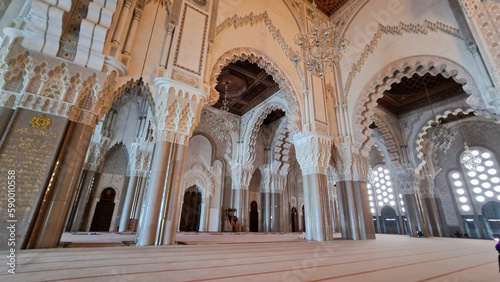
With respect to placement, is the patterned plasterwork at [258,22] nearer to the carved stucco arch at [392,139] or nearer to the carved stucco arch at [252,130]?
the carved stucco arch at [252,130]

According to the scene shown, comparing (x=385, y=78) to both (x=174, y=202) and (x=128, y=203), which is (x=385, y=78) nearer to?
(x=174, y=202)

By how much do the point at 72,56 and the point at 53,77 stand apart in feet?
1.45

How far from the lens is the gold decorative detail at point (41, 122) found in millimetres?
3040

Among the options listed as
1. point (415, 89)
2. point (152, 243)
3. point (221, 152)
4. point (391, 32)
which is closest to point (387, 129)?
point (415, 89)

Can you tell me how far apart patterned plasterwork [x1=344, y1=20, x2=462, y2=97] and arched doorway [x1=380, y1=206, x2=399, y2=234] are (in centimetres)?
1091

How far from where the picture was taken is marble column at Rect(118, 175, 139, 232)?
844 centimetres

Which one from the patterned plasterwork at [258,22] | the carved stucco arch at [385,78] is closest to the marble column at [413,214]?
the carved stucco arch at [385,78]

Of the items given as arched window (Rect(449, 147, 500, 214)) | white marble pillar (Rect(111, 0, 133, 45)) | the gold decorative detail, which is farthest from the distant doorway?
the gold decorative detail

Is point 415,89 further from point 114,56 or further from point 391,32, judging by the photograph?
point 114,56

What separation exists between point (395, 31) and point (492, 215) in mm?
11177

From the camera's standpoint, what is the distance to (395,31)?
7.35 meters

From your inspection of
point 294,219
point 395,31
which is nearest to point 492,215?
point 294,219

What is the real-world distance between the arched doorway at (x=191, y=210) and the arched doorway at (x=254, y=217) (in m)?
2.93

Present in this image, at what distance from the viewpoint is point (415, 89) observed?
10.7m
